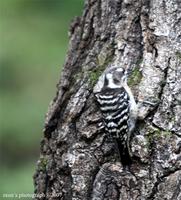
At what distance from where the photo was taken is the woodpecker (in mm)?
5672

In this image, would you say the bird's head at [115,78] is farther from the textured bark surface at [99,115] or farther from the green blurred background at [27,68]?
the green blurred background at [27,68]

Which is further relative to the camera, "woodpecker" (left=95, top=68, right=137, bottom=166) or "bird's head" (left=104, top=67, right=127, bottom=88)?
"bird's head" (left=104, top=67, right=127, bottom=88)

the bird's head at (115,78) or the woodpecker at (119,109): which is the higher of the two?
the bird's head at (115,78)

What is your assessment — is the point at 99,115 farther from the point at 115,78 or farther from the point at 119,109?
the point at 115,78

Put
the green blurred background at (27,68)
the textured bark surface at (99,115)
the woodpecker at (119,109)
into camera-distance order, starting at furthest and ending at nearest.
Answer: the green blurred background at (27,68) < the woodpecker at (119,109) < the textured bark surface at (99,115)

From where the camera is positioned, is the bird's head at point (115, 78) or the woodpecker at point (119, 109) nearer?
the woodpecker at point (119, 109)

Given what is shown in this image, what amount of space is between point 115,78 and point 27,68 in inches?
198

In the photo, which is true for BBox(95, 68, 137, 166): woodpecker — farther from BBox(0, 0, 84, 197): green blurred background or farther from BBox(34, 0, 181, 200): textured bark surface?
BBox(0, 0, 84, 197): green blurred background

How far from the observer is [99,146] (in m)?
5.77

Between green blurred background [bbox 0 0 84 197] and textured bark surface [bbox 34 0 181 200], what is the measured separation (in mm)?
3004

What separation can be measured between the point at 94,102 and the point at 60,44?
4413mm

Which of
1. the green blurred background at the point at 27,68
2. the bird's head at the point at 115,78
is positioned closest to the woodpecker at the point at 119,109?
the bird's head at the point at 115,78

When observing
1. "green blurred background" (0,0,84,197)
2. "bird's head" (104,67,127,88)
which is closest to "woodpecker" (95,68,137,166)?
"bird's head" (104,67,127,88)

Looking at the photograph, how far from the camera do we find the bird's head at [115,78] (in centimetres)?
582
